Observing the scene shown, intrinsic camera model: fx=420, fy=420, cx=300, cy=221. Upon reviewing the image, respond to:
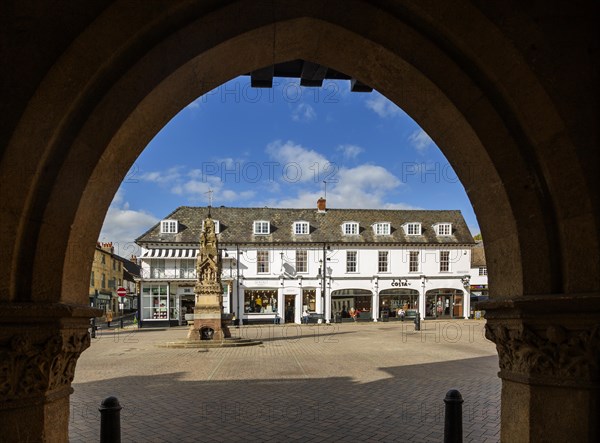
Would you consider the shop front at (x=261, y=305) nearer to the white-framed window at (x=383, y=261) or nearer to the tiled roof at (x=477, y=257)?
the white-framed window at (x=383, y=261)

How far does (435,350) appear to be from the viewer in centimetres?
1429

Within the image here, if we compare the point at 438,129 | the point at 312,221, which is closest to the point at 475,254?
the point at 312,221

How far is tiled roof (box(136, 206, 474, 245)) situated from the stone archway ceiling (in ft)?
96.5

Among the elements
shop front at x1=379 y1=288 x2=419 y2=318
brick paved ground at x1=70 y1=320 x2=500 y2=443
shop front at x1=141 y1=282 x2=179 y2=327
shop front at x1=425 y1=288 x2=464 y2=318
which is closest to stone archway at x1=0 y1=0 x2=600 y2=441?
brick paved ground at x1=70 y1=320 x2=500 y2=443

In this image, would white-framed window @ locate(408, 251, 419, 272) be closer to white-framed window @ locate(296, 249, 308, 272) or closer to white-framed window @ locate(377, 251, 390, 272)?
white-framed window @ locate(377, 251, 390, 272)

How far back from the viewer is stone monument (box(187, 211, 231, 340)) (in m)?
17.7

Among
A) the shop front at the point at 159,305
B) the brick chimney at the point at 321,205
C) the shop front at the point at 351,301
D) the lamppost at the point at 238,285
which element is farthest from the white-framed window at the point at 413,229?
the shop front at the point at 159,305

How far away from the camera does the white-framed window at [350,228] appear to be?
115ft

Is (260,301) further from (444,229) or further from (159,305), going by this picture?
(444,229)

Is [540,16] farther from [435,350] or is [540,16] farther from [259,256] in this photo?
[259,256]

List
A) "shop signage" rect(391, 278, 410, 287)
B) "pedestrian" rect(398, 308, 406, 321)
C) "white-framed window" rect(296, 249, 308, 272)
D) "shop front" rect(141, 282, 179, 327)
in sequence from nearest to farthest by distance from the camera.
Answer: "shop front" rect(141, 282, 179, 327) < "pedestrian" rect(398, 308, 406, 321) < "white-framed window" rect(296, 249, 308, 272) < "shop signage" rect(391, 278, 410, 287)

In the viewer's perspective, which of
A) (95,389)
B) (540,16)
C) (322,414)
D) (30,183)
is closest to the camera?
(30,183)

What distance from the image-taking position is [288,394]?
25.4 ft

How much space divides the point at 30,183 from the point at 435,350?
1411 cm
